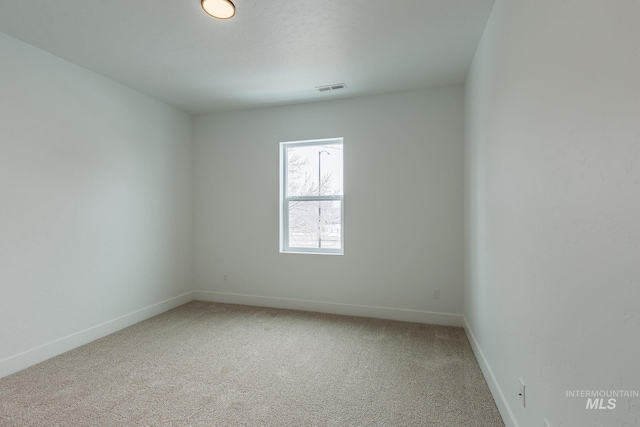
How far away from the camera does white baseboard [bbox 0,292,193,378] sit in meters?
2.52

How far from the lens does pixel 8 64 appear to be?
2496 mm

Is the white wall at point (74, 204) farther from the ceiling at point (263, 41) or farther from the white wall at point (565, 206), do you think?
the white wall at point (565, 206)

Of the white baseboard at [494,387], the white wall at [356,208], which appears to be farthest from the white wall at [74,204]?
the white baseboard at [494,387]

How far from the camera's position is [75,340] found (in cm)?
298

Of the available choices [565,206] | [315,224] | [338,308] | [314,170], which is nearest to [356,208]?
[315,224]

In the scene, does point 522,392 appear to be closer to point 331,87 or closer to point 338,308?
point 338,308

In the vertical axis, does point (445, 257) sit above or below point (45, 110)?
below

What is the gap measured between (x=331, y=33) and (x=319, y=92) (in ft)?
4.11

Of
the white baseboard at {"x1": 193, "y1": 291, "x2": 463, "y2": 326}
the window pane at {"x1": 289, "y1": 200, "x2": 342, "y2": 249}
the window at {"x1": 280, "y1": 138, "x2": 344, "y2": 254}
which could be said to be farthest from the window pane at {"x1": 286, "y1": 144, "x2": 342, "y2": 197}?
the white baseboard at {"x1": 193, "y1": 291, "x2": 463, "y2": 326}

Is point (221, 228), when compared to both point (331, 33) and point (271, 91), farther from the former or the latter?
point (331, 33)

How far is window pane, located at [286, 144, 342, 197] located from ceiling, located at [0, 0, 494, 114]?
2.70 ft

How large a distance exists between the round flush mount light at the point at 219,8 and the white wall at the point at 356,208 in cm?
196

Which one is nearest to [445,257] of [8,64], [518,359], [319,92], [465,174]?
[465,174]

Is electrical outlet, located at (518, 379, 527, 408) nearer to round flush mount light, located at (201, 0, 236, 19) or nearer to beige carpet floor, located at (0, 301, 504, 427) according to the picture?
beige carpet floor, located at (0, 301, 504, 427)
